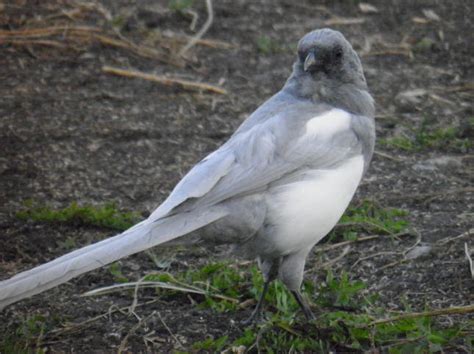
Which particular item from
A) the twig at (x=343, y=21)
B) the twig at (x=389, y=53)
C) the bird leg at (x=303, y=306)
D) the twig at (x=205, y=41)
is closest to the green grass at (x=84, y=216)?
the bird leg at (x=303, y=306)

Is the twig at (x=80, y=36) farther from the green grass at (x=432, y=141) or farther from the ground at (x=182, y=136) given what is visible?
the green grass at (x=432, y=141)

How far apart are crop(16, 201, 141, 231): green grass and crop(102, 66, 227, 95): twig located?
6.16ft

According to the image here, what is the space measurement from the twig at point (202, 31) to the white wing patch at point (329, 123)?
3.33 meters

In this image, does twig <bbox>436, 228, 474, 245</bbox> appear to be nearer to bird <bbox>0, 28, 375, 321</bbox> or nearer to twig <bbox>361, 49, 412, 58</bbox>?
bird <bbox>0, 28, 375, 321</bbox>

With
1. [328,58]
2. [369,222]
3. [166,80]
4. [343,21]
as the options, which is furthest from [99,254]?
[343,21]

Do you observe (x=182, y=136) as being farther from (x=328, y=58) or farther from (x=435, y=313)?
(x=435, y=313)

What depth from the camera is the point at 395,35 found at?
793 cm

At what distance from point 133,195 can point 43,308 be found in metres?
1.30

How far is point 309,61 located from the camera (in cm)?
446

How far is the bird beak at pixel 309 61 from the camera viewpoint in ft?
14.6

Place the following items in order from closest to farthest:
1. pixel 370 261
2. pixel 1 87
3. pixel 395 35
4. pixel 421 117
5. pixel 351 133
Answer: pixel 351 133, pixel 370 261, pixel 421 117, pixel 1 87, pixel 395 35

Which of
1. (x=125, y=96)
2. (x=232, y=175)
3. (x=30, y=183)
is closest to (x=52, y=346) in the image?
(x=232, y=175)

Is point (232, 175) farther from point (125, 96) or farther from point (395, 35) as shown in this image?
point (395, 35)

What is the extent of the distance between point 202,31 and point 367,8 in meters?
1.39
